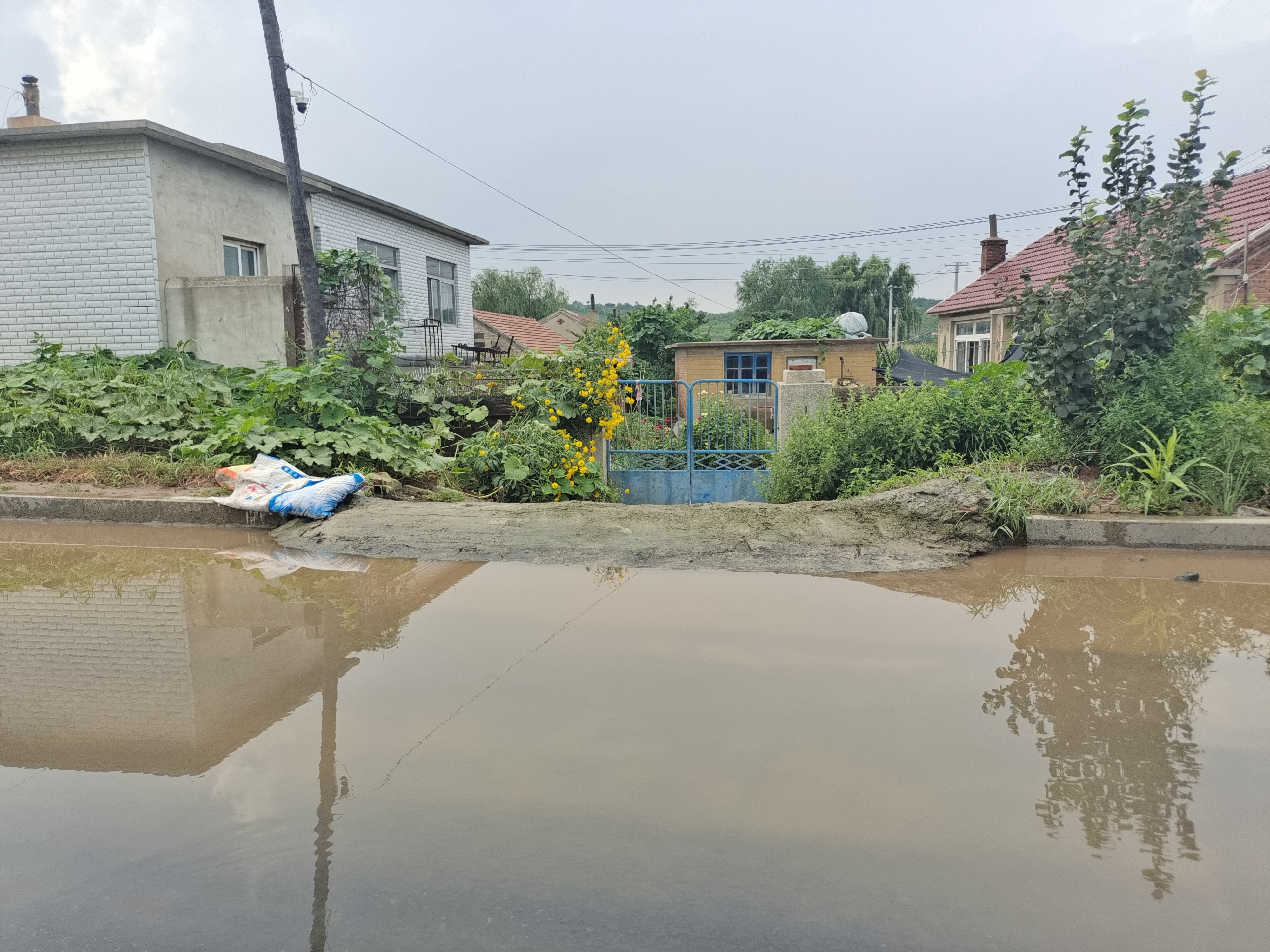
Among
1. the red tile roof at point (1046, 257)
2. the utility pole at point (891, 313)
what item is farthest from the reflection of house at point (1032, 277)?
the utility pole at point (891, 313)

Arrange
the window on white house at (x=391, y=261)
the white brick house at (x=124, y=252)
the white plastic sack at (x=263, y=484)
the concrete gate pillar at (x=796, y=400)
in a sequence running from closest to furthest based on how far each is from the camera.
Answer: the white plastic sack at (x=263, y=484), the concrete gate pillar at (x=796, y=400), the white brick house at (x=124, y=252), the window on white house at (x=391, y=261)

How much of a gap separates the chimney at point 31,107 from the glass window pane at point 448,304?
8.85 metres

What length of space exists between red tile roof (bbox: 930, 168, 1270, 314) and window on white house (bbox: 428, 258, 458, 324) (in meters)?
12.6

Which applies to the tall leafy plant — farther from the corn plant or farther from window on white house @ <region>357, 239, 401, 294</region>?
window on white house @ <region>357, 239, 401, 294</region>

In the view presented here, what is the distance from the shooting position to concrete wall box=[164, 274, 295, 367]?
37.9ft

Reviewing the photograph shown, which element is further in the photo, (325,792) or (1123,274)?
(1123,274)

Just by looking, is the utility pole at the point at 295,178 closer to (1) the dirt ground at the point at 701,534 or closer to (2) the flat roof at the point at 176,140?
(2) the flat roof at the point at 176,140

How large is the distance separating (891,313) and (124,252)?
1927 inches

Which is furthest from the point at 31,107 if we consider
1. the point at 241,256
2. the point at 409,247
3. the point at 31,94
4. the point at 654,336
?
the point at 654,336

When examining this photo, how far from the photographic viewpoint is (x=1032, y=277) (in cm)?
918

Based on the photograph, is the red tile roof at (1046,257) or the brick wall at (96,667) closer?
the brick wall at (96,667)

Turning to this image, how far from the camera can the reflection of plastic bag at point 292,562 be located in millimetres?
5547

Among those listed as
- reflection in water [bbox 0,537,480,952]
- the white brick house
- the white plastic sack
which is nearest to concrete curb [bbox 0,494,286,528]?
the white plastic sack

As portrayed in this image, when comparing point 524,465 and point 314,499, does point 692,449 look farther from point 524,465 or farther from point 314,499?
point 314,499
